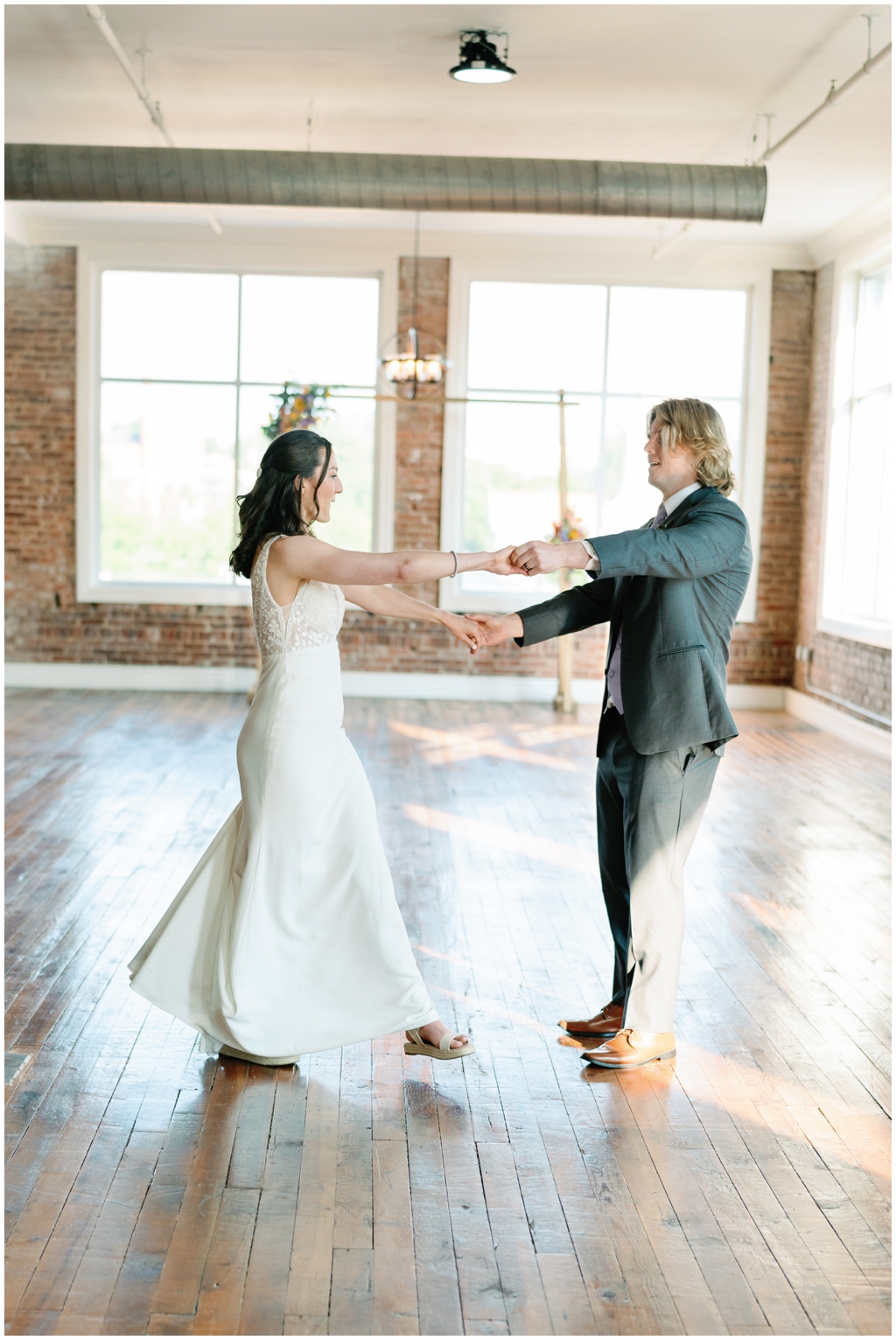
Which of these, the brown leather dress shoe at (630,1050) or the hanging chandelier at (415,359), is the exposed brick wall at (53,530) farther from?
the brown leather dress shoe at (630,1050)

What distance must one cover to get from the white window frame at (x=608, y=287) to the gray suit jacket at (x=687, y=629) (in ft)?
24.0

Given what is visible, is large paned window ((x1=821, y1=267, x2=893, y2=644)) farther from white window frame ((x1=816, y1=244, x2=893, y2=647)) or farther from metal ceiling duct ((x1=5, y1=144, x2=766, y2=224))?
metal ceiling duct ((x1=5, y1=144, x2=766, y2=224))

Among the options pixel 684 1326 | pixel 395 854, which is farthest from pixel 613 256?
pixel 684 1326

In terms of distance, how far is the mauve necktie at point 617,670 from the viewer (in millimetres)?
3332

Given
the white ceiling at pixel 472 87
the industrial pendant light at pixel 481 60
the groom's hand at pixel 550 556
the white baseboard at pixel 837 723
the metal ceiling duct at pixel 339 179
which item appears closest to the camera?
the groom's hand at pixel 550 556

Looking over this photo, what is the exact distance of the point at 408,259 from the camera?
10.5 metres

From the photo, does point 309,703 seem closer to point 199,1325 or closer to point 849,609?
point 199,1325

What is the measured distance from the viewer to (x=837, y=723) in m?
9.66

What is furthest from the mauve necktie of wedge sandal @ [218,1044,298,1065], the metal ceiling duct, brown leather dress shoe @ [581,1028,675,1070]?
the metal ceiling duct

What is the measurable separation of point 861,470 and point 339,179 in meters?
5.13

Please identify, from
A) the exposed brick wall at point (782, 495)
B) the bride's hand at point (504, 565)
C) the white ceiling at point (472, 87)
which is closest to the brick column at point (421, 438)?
the white ceiling at point (472, 87)

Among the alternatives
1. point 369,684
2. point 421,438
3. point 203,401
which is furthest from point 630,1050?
point 203,401

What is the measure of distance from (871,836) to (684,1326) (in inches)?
177

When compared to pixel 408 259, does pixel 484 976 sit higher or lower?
lower
